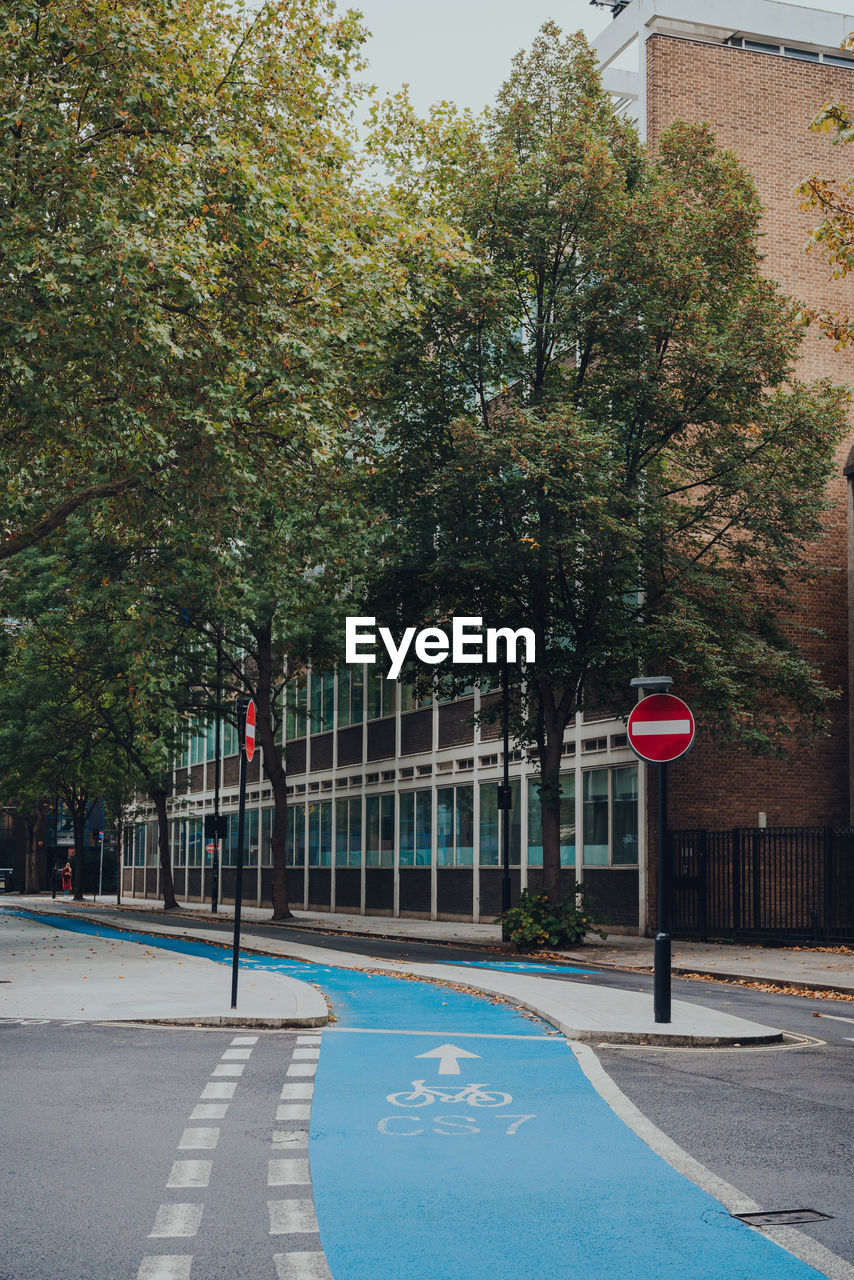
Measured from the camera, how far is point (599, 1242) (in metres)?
5.76

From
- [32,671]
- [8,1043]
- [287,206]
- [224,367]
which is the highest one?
[287,206]

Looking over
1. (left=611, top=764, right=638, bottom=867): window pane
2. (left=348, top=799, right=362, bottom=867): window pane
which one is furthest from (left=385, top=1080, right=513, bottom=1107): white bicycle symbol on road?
(left=348, top=799, right=362, bottom=867): window pane

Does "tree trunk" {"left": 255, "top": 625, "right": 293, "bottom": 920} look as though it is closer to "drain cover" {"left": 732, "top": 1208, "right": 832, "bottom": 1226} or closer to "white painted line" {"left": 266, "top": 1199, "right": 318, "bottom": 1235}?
"white painted line" {"left": 266, "top": 1199, "right": 318, "bottom": 1235}

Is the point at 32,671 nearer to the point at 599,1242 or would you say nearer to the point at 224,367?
the point at 224,367

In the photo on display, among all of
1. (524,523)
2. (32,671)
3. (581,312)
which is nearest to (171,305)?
(524,523)

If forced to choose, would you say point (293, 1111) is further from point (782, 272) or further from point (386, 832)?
point (386, 832)

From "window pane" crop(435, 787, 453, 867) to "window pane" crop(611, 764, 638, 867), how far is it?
30.7 feet

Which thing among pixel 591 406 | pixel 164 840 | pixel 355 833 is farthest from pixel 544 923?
pixel 164 840

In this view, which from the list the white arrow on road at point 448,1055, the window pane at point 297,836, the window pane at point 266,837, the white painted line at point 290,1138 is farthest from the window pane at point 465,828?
the white painted line at point 290,1138

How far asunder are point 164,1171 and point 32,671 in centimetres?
3201

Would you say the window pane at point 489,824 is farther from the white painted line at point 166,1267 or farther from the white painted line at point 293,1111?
the white painted line at point 166,1267

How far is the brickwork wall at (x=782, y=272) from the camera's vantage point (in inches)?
1210

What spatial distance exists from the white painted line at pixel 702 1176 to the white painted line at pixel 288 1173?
1.88m

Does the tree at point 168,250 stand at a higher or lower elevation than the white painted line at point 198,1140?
higher
